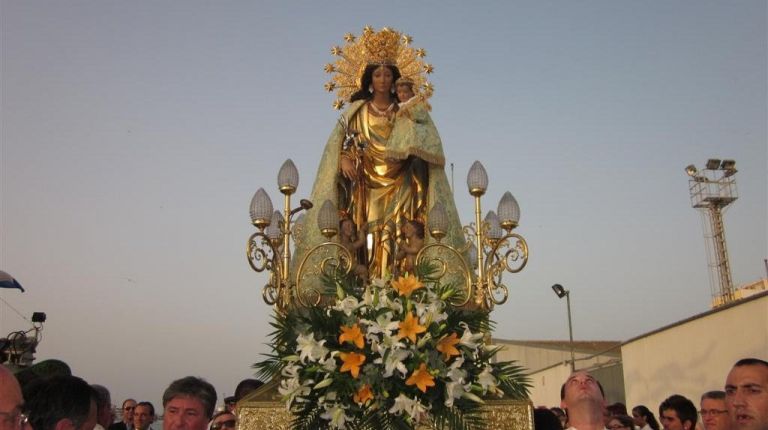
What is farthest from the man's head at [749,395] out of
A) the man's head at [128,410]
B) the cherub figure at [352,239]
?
the man's head at [128,410]

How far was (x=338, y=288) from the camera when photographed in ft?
14.8

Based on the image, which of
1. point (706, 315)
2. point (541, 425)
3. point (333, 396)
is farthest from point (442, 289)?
point (706, 315)

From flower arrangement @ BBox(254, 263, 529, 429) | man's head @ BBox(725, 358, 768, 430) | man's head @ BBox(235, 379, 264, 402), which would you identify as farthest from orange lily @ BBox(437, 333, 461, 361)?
man's head @ BBox(235, 379, 264, 402)

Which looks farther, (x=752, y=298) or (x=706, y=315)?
(x=706, y=315)

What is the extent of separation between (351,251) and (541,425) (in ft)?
11.5

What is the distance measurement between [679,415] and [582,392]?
2409 mm

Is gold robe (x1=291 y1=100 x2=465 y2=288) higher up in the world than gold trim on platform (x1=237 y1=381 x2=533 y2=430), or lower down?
higher up

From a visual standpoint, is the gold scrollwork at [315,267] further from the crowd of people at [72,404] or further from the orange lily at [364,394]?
the orange lily at [364,394]

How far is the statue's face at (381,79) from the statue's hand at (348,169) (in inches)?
45.9

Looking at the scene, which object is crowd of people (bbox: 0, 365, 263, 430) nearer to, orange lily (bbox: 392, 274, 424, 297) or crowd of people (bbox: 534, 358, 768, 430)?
orange lily (bbox: 392, 274, 424, 297)

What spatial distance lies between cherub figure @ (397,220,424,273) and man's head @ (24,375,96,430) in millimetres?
5498

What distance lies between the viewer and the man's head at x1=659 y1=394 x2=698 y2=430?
6.27 m

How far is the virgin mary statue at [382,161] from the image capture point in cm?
910

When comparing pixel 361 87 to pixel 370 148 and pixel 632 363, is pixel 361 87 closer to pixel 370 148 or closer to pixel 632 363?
pixel 370 148
